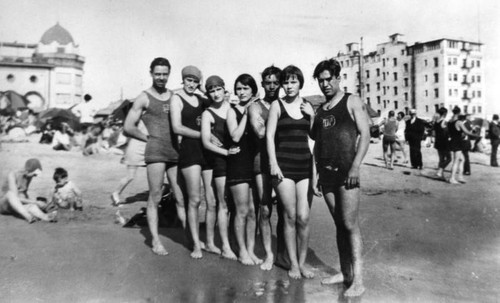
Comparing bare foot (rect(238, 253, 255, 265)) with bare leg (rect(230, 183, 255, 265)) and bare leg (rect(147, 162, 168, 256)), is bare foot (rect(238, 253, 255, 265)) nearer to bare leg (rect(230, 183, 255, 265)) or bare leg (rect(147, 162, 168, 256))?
bare leg (rect(230, 183, 255, 265))

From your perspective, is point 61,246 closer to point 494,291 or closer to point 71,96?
point 494,291

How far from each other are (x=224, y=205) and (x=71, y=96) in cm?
3438

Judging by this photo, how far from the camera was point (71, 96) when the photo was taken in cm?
3500

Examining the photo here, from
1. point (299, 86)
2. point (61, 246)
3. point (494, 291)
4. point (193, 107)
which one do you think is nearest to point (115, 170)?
point (61, 246)

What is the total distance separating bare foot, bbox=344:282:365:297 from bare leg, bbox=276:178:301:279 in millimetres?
513

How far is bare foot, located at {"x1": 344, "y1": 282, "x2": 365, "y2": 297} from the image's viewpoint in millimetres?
3489

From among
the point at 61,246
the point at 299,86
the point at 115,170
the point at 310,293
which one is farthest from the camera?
the point at 115,170

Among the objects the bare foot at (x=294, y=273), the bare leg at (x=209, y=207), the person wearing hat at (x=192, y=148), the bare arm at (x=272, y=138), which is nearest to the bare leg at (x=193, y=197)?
the person wearing hat at (x=192, y=148)

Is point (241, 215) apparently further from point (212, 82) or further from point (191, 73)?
point (191, 73)

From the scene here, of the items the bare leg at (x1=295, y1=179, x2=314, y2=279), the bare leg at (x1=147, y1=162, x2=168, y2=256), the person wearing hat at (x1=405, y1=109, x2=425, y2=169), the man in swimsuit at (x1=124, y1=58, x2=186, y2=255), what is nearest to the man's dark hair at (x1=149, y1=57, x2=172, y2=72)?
the man in swimsuit at (x1=124, y1=58, x2=186, y2=255)

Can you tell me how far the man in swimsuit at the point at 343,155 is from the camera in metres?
3.56

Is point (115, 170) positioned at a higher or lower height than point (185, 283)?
higher

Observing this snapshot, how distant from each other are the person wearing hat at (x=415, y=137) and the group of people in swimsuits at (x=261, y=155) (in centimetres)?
877

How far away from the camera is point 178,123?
4.32 m
